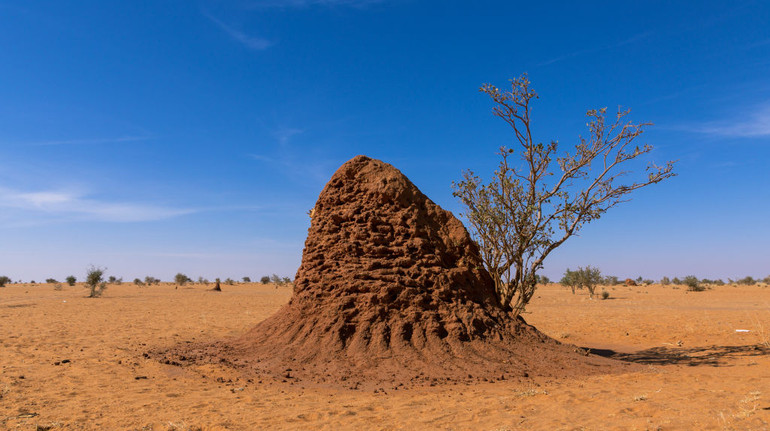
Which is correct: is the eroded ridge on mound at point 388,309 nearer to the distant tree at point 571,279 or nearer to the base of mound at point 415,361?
the base of mound at point 415,361

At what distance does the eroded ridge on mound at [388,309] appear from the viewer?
7531mm

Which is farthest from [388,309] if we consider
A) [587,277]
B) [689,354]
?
[587,277]

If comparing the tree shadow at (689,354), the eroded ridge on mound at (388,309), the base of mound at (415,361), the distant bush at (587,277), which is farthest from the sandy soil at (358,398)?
the distant bush at (587,277)

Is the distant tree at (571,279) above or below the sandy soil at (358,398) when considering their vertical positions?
above

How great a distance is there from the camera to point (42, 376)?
24.7ft

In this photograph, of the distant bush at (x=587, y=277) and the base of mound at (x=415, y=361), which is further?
the distant bush at (x=587, y=277)

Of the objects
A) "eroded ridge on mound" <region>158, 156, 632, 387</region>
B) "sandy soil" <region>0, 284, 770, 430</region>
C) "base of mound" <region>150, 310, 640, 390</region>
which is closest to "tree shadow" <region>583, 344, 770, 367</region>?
"sandy soil" <region>0, 284, 770, 430</region>

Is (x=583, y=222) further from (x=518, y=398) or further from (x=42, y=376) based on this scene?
(x=42, y=376)

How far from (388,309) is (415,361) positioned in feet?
3.71

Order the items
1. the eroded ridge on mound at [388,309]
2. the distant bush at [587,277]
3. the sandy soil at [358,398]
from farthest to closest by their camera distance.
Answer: the distant bush at [587,277] < the eroded ridge on mound at [388,309] < the sandy soil at [358,398]

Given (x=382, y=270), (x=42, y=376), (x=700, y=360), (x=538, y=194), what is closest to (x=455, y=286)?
(x=382, y=270)

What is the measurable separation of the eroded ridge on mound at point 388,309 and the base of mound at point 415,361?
22 millimetres

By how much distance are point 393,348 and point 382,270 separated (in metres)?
1.48

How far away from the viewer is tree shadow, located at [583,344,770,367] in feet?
29.7
